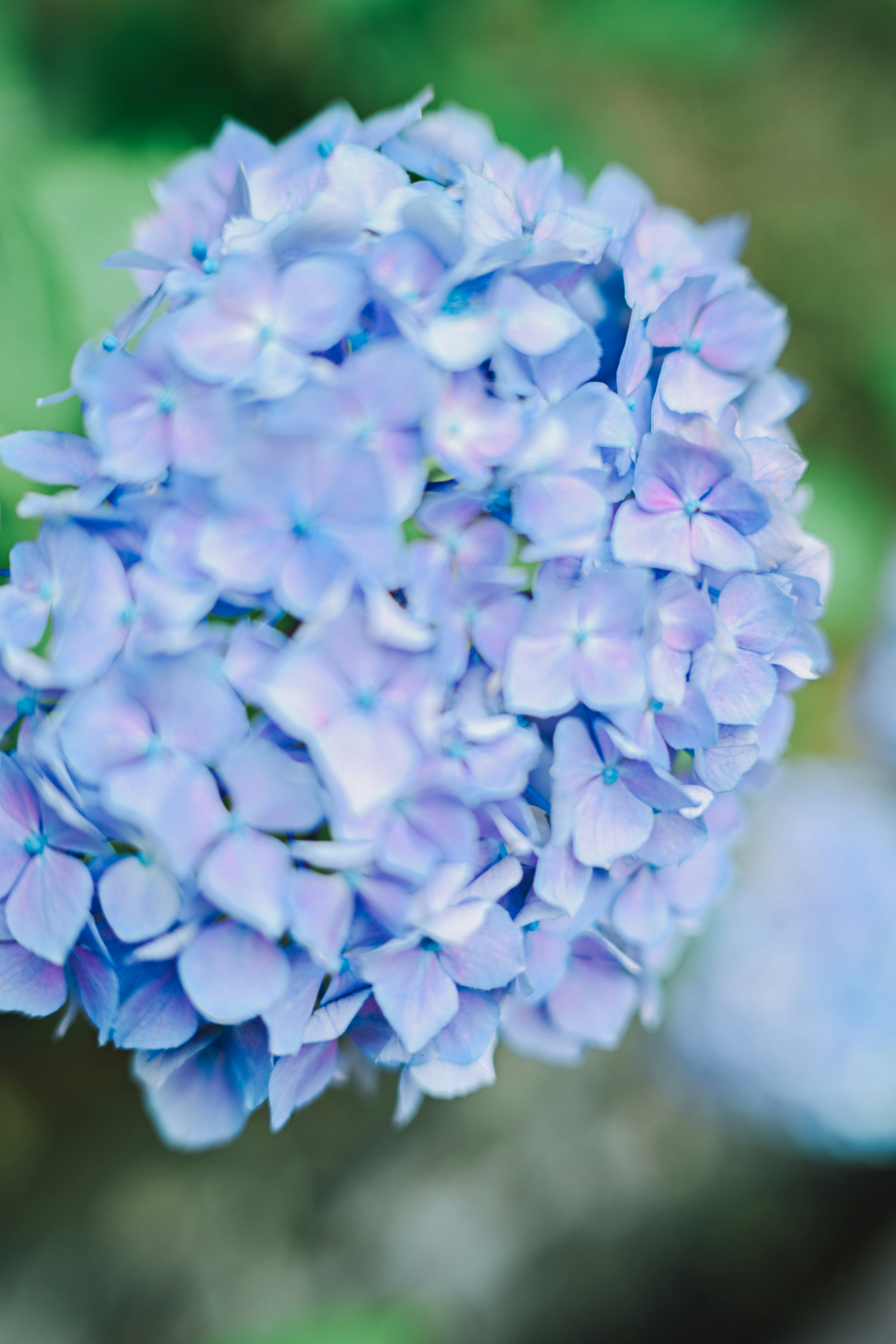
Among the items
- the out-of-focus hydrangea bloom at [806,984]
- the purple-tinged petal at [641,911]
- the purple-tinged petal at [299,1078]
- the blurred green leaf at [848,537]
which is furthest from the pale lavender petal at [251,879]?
the blurred green leaf at [848,537]

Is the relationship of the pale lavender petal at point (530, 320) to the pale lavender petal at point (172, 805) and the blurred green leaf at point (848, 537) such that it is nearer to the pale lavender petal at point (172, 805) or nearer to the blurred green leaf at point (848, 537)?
the pale lavender petal at point (172, 805)

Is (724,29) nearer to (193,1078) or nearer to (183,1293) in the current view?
(193,1078)

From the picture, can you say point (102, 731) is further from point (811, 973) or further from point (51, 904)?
point (811, 973)

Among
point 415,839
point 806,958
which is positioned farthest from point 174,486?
point 806,958

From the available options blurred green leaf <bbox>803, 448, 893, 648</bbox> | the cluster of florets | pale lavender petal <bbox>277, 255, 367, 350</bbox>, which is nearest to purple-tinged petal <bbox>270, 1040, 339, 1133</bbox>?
the cluster of florets

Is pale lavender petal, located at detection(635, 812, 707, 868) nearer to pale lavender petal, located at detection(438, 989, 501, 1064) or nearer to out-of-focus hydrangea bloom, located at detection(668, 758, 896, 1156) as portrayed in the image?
pale lavender petal, located at detection(438, 989, 501, 1064)
